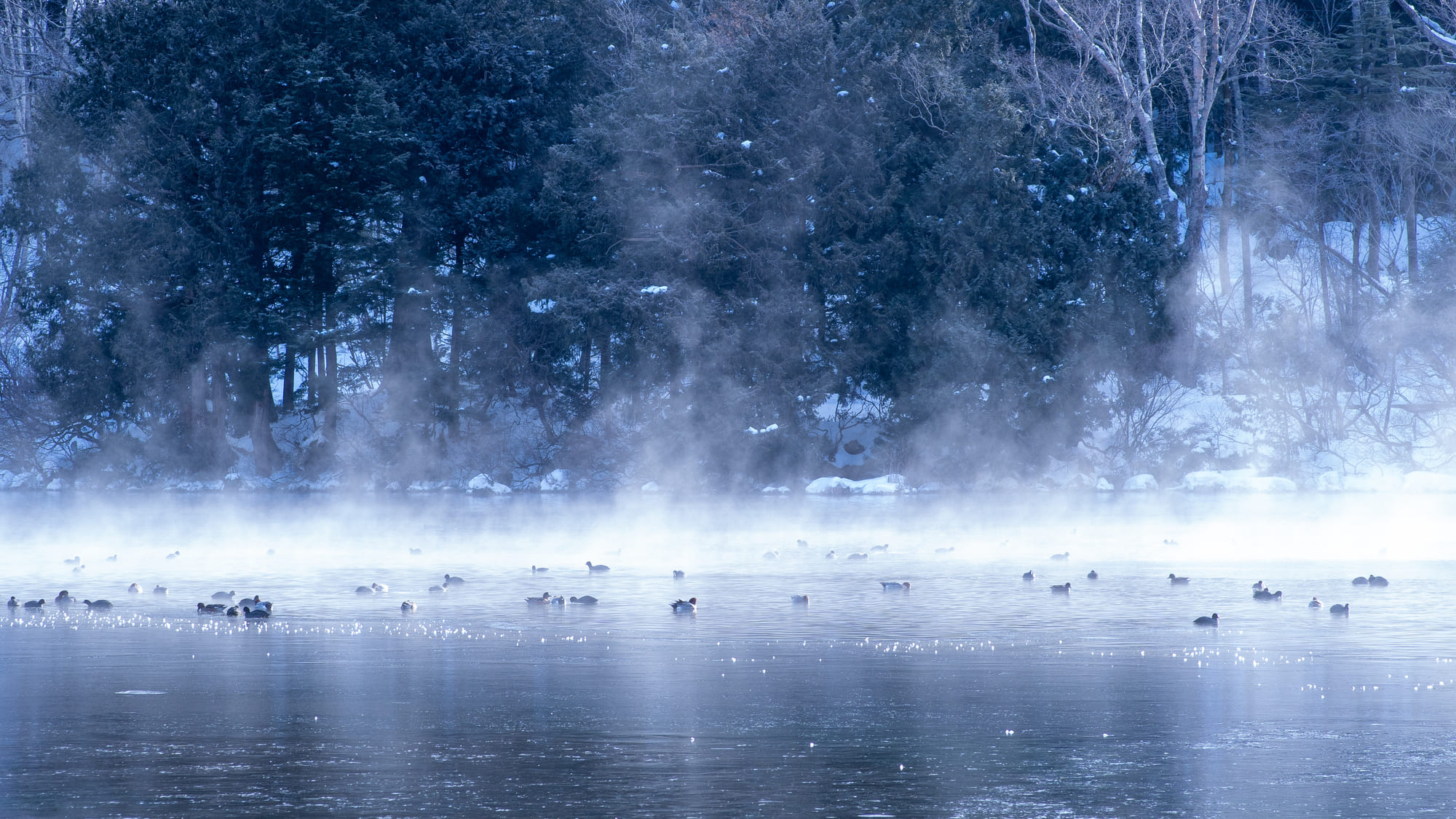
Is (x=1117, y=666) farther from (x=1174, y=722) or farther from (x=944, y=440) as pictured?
(x=944, y=440)

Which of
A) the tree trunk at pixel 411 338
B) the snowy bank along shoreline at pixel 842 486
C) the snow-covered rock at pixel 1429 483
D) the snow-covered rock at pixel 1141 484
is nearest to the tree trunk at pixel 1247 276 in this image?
the snowy bank along shoreline at pixel 842 486

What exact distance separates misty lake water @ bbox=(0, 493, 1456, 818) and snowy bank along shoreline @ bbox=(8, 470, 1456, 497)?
14326mm

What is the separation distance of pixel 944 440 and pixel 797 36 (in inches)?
409

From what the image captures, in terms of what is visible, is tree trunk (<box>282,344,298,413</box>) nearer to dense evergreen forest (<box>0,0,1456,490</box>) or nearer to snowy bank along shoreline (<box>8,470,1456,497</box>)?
dense evergreen forest (<box>0,0,1456,490</box>)

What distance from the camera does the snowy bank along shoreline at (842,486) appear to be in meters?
33.1

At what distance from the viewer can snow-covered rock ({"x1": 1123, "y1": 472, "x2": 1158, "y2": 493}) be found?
111ft

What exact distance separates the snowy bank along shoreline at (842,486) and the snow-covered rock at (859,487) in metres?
0.02

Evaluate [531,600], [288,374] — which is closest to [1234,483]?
[288,374]

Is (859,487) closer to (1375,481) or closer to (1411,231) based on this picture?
(1375,481)

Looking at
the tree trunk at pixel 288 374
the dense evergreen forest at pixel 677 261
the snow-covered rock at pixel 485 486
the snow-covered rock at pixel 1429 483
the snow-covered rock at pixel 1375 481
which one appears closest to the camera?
the snow-covered rock at pixel 1429 483

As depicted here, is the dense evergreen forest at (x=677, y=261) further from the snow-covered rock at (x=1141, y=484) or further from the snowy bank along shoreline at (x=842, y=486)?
the snow-covered rock at (x=1141, y=484)

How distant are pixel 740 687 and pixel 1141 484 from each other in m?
26.8

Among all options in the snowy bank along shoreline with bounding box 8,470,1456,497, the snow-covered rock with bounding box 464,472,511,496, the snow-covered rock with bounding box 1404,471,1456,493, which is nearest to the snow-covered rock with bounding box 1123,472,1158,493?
the snowy bank along shoreline with bounding box 8,470,1456,497

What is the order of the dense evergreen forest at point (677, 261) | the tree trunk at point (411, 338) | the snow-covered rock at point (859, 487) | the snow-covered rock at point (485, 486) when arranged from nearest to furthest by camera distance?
1. the snow-covered rock at point (859, 487)
2. the dense evergreen forest at point (677, 261)
3. the snow-covered rock at point (485, 486)
4. the tree trunk at point (411, 338)
